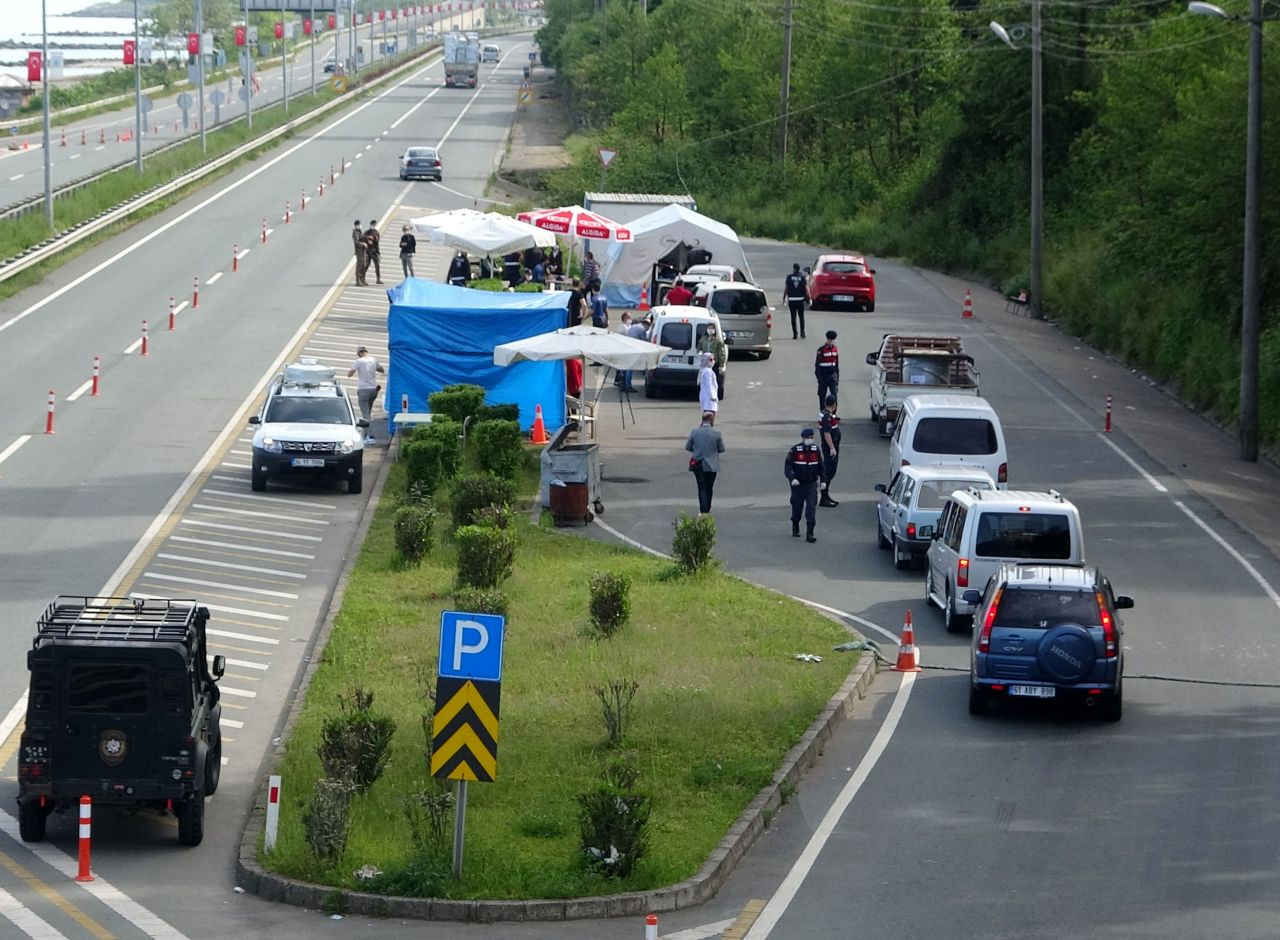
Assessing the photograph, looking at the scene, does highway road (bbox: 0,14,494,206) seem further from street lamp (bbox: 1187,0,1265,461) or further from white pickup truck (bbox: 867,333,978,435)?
street lamp (bbox: 1187,0,1265,461)

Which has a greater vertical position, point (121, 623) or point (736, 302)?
point (736, 302)

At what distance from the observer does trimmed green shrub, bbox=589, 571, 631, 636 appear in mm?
20281

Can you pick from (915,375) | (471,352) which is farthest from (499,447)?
(915,375)

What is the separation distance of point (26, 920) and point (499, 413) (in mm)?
20032

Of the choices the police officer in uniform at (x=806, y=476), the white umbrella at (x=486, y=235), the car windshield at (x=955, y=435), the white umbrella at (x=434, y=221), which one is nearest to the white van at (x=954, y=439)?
the car windshield at (x=955, y=435)

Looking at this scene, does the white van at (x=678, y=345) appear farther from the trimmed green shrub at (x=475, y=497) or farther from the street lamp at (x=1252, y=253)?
the trimmed green shrub at (x=475, y=497)

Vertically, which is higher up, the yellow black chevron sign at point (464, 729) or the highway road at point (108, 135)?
the highway road at point (108, 135)

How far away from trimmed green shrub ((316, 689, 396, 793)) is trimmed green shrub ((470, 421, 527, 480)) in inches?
580

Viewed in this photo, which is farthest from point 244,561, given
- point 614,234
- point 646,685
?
point 614,234

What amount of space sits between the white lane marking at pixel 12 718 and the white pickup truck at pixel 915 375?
20224 mm

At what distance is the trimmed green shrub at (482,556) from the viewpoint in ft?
74.1

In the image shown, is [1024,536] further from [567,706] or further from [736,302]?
[736,302]

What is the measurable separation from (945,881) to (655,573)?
11009mm

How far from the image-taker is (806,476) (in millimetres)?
26719
